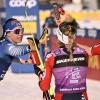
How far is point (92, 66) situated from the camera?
14094 millimetres

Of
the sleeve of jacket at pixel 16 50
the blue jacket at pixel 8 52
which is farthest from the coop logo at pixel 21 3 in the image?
the sleeve of jacket at pixel 16 50

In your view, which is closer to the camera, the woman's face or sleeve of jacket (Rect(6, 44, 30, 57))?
sleeve of jacket (Rect(6, 44, 30, 57))

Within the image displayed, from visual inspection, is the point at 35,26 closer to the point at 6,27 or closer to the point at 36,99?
the point at 36,99

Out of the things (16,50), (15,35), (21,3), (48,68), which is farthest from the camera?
(21,3)

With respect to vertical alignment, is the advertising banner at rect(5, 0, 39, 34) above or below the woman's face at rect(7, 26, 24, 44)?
below

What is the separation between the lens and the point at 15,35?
721cm

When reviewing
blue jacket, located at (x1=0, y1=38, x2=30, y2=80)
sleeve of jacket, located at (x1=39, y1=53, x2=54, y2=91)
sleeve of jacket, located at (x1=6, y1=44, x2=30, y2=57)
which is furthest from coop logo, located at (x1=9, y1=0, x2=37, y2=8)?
sleeve of jacket, located at (x1=39, y1=53, x2=54, y2=91)

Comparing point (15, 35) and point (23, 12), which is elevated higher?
point (15, 35)

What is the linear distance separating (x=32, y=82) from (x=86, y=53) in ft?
26.2

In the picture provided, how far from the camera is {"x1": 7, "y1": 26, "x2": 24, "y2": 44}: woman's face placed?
719cm

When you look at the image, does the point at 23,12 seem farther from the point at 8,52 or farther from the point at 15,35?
the point at 8,52

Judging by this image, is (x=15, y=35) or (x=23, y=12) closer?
(x=15, y=35)

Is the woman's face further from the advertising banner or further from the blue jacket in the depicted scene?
the advertising banner

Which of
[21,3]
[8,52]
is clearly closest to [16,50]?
[8,52]
